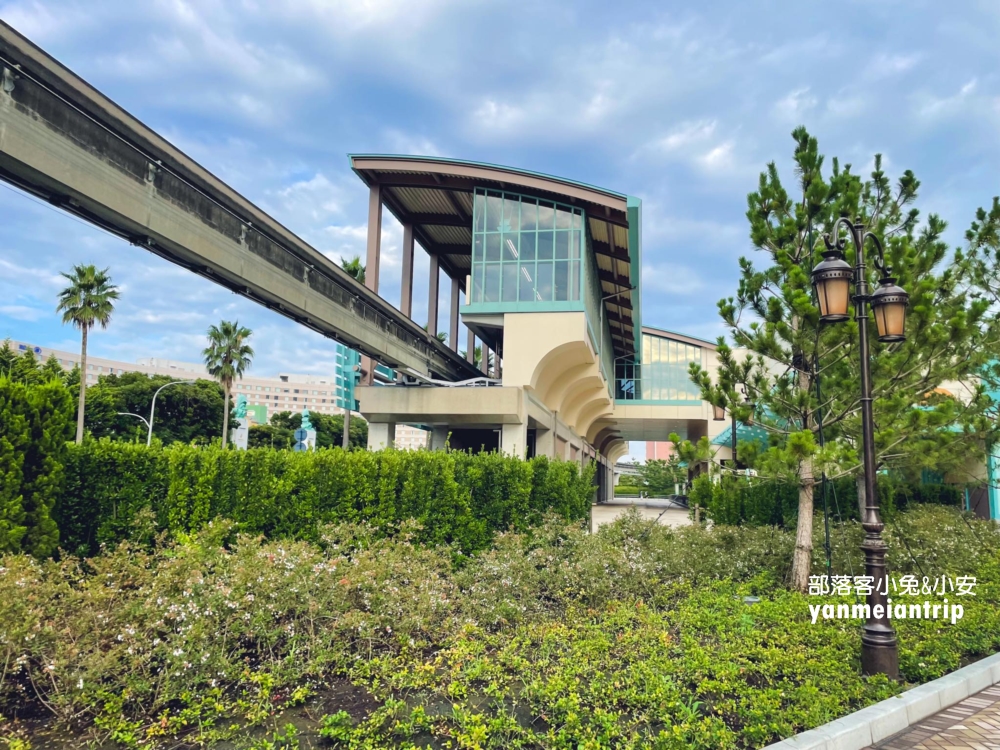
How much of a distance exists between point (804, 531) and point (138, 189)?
11670mm

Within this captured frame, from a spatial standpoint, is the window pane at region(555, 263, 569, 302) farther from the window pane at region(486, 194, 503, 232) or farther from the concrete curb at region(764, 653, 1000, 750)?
the concrete curb at region(764, 653, 1000, 750)

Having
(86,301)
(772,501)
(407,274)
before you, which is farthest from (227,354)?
(772,501)

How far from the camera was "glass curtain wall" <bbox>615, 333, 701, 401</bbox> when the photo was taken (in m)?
40.6

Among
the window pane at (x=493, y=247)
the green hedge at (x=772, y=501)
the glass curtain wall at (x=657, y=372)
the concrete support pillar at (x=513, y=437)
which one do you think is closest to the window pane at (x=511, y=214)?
the window pane at (x=493, y=247)

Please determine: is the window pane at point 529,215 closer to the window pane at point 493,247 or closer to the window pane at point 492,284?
the window pane at point 493,247

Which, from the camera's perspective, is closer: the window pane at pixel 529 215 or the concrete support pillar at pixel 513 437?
the concrete support pillar at pixel 513 437

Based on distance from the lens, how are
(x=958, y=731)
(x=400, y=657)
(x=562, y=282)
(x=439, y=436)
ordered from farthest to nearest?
1. (x=439, y=436)
2. (x=562, y=282)
3. (x=400, y=657)
4. (x=958, y=731)

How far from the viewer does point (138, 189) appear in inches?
383

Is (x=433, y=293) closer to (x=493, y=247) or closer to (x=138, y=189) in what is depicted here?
(x=493, y=247)

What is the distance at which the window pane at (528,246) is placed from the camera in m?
21.9

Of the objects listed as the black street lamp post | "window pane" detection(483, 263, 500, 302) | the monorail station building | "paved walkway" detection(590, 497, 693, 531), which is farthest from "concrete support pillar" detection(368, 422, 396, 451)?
the black street lamp post

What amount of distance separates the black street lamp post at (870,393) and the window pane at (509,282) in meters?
15.7

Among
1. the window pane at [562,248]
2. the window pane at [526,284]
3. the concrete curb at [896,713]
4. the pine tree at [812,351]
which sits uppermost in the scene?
the window pane at [562,248]

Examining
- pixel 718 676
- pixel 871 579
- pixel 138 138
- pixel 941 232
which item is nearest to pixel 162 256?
pixel 138 138
